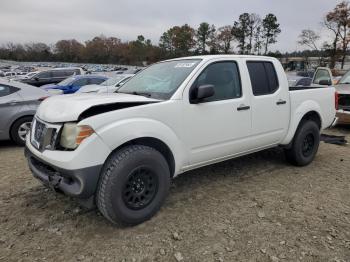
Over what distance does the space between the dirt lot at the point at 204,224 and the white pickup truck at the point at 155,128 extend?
1.00 feet

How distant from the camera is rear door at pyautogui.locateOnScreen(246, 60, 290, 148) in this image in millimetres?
4371

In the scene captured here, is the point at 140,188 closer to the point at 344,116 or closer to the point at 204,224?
the point at 204,224

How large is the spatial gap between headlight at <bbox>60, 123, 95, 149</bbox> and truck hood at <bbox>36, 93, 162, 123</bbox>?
7 cm

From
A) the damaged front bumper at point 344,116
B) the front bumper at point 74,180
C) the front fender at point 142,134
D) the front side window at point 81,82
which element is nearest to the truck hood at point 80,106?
the front fender at point 142,134

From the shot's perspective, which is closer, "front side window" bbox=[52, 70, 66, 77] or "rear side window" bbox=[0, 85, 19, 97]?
"rear side window" bbox=[0, 85, 19, 97]

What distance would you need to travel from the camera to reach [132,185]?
323cm

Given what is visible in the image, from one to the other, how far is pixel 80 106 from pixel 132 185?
3.02 feet

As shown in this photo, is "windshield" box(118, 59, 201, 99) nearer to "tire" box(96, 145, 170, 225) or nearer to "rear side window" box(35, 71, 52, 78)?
"tire" box(96, 145, 170, 225)

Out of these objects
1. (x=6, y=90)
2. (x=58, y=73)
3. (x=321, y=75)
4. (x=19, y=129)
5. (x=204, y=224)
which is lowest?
(x=204, y=224)

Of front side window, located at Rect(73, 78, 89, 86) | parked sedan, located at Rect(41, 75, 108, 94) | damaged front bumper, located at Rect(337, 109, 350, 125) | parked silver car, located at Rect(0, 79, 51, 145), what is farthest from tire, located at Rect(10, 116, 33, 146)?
damaged front bumper, located at Rect(337, 109, 350, 125)

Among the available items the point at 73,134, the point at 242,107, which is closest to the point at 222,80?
the point at 242,107

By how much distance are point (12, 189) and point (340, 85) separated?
844 centimetres

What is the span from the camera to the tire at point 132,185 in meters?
3.01

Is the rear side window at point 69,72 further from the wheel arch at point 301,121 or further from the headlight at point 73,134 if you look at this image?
the headlight at point 73,134
